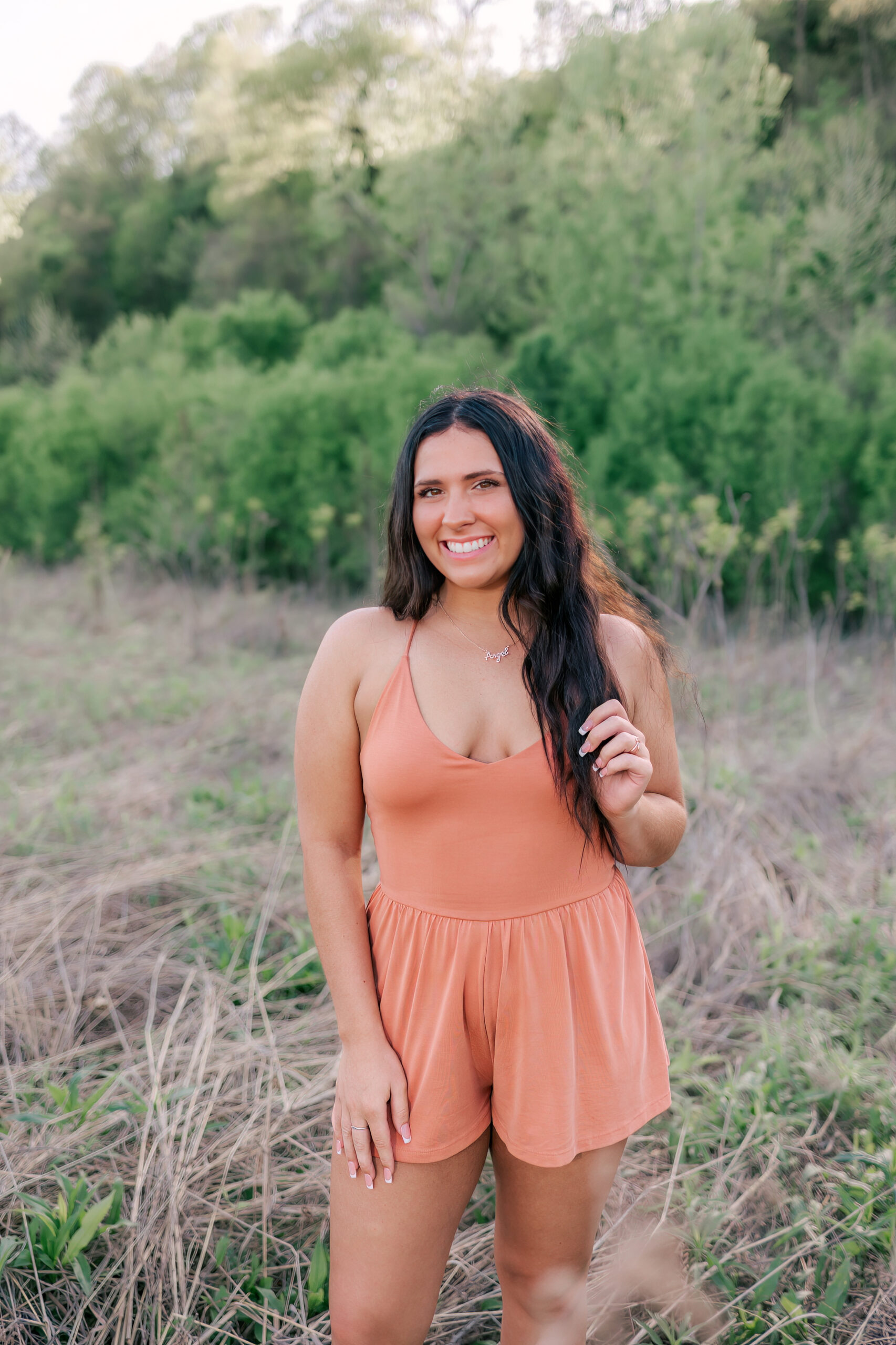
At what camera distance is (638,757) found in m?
→ 1.17

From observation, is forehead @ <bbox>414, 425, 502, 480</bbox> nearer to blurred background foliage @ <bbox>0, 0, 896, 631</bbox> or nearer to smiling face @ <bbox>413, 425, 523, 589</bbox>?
smiling face @ <bbox>413, 425, 523, 589</bbox>

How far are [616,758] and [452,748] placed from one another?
0.23m

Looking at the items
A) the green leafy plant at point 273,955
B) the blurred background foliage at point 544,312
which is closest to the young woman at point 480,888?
the green leafy plant at point 273,955

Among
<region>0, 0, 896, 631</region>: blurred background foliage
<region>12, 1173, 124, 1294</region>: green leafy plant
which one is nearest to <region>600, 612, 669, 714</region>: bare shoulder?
<region>12, 1173, 124, 1294</region>: green leafy plant

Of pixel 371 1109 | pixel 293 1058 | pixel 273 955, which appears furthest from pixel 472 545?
pixel 273 955

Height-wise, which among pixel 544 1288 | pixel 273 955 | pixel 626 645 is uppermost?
pixel 626 645

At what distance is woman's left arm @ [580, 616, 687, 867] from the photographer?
1.17 meters

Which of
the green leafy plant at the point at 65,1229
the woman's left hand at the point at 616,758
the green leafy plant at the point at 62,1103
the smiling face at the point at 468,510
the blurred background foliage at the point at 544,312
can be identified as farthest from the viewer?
the blurred background foliage at the point at 544,312

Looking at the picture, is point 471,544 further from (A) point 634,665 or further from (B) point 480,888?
(B) point 480,888

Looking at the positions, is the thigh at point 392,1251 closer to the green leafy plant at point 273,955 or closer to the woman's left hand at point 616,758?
the woman's left hand at point 616,758

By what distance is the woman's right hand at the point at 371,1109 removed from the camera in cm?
119

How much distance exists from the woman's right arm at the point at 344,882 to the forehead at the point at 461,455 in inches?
9.7

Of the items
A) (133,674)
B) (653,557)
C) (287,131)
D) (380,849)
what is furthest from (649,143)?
(380,849)

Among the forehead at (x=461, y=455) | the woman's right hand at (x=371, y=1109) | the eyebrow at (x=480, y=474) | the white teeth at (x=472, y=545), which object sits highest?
the forehead at (x=461, y=455)
